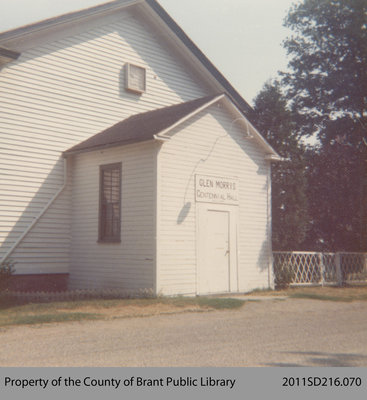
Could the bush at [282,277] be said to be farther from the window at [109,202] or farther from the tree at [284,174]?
the window at [109,202]

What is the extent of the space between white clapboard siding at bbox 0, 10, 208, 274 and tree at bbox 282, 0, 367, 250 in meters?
12.6

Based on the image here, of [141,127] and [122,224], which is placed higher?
[141,127]

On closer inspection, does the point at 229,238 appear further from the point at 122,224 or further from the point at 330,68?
the point at 330,68

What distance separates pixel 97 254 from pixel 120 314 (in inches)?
174

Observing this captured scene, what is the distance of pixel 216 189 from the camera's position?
15555 millimetres

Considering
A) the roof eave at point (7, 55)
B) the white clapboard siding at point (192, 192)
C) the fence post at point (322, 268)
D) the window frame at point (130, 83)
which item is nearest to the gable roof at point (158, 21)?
the roof eave at point (7, 55)

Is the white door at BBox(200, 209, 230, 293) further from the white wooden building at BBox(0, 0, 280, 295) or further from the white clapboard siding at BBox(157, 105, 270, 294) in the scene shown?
the white clapboard siding at BBox(157, 105, 270, 294)

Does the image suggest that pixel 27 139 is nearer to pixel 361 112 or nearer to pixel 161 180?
pixel 161 180

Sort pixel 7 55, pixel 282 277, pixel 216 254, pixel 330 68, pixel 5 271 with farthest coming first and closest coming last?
pixel 330 68
pixel 282 277
pixel 216 254
pixel 7 55
pixel 5 271

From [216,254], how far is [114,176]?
3.88 m

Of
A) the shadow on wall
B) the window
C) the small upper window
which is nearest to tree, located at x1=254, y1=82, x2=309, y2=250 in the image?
the small upper window

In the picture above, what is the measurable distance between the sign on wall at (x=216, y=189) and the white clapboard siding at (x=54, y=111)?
2.03 m

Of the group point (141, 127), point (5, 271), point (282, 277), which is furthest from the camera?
point (282, 277)

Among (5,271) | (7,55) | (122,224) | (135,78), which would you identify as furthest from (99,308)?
(135,78)
